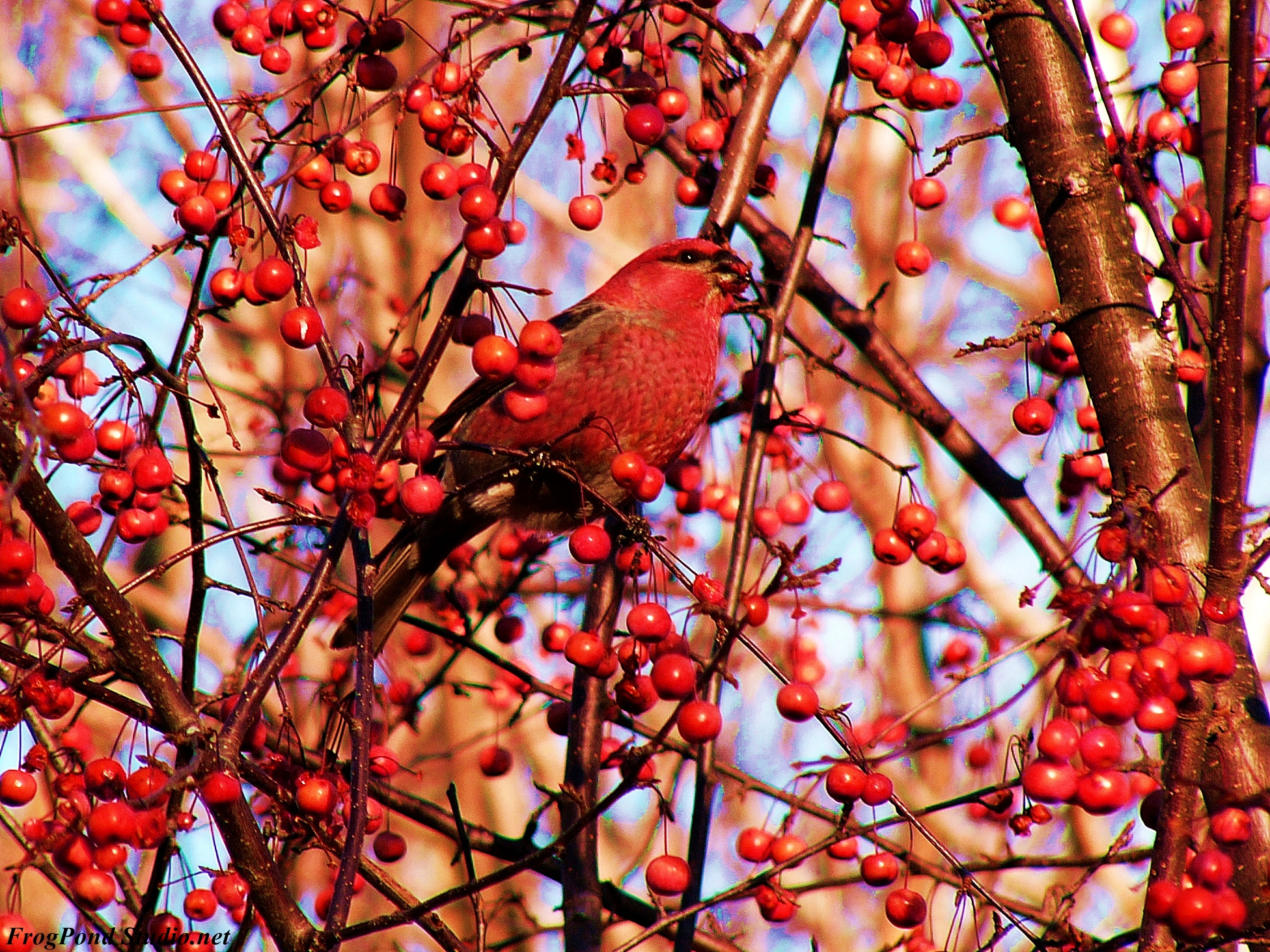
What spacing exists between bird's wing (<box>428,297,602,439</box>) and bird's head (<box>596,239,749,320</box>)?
0.07m

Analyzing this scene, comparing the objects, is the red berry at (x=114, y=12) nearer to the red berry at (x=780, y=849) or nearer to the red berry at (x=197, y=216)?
the red berry at (x=197, y=216)

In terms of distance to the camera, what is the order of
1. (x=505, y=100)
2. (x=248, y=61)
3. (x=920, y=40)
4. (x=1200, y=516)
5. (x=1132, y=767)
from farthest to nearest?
(x=505, y=100) < (x=248, y=61) < (x=920, y=40) < (x=1200, y=516) < (x=1132, y=767)

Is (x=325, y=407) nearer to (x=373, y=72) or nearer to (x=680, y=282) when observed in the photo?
(x=373, y=72)

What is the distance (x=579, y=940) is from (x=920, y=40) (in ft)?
5.73

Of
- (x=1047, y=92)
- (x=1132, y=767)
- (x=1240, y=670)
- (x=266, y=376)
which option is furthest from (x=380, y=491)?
(x=266, y=376)

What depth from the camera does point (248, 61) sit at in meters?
7.06

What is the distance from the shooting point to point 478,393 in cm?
319

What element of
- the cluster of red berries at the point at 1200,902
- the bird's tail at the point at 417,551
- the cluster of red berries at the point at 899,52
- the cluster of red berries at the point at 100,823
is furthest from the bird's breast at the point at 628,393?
the cluster of red berries at the point at 1200,902

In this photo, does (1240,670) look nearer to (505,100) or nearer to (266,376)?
(266,376)

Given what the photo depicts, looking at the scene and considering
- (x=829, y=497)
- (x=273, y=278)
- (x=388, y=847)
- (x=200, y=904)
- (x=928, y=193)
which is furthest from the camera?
(x=829, y=497)

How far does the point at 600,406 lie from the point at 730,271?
45 cm

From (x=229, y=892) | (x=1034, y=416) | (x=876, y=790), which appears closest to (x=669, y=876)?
(x=876, y=790)

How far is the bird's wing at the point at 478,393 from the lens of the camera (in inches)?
124

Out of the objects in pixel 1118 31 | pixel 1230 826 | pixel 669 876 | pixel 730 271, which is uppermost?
pixel 1118 31
